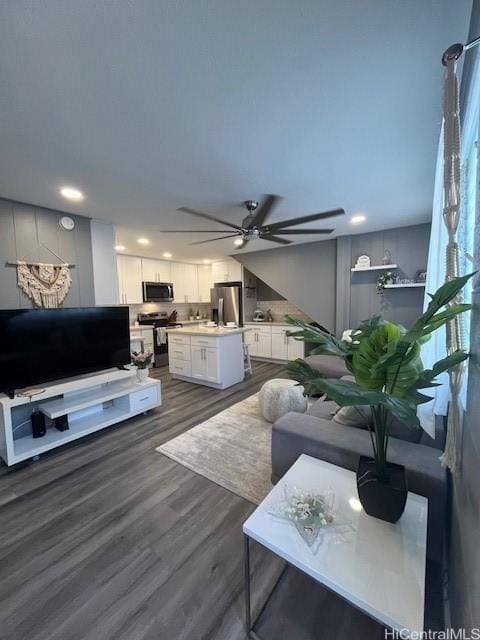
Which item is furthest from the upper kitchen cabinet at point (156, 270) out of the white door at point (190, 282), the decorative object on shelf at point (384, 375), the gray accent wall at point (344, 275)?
the decorative object on shelf at point (384, 375)

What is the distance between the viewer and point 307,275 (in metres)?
4.86

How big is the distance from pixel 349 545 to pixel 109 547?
1.35 metres

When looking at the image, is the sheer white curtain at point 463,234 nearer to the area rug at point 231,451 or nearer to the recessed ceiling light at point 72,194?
the area rug at point 231,451

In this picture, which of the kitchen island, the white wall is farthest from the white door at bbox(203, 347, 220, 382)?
the white wall

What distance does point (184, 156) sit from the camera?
6.04 feet

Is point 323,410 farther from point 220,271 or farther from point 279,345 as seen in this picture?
point 220,271

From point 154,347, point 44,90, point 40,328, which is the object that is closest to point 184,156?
point 44,90

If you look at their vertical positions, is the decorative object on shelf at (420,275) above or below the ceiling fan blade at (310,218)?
below

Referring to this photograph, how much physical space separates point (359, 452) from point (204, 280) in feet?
20.1

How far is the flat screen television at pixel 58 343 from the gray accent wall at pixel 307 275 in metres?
3.19

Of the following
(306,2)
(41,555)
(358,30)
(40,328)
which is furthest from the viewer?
(40,328)

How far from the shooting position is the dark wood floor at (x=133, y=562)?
1.08m

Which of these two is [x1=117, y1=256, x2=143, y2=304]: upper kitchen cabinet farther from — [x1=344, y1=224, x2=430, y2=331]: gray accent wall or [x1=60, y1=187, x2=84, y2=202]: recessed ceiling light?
[x1=344, y1=224, x2=430, y2=331]: gray accent wall

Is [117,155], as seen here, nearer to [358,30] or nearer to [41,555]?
[358,30]
